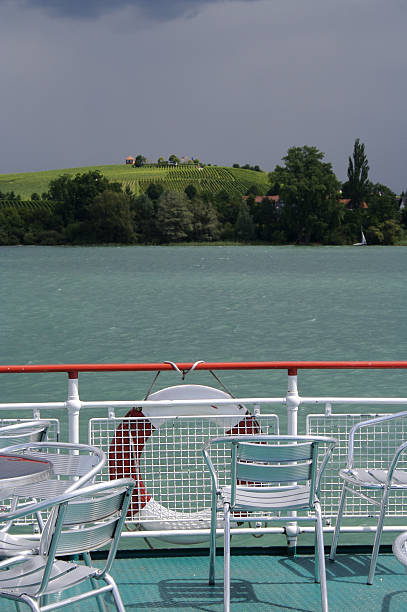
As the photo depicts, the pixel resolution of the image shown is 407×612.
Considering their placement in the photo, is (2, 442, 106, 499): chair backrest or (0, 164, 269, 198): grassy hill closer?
(2, 442, 106, 499): chair backrest

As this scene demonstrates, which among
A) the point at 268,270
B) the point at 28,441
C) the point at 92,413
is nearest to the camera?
the point at 28,441

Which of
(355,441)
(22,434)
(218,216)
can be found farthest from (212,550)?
(218,216)

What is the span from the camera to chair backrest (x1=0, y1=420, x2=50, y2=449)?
112 inches

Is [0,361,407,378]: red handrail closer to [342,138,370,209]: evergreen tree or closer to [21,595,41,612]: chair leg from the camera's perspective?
[21,595,41,612]: chair leg

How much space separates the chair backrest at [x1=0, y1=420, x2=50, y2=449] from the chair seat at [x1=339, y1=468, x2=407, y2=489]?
1233 mm

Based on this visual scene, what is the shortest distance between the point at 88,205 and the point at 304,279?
202ft

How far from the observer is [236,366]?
351cm

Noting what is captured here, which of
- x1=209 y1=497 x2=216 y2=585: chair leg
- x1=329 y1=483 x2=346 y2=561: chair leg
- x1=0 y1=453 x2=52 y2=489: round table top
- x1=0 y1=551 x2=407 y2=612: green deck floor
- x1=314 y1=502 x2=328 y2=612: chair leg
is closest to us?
x1=0 y1=453 x2=52 y2=489: round table top

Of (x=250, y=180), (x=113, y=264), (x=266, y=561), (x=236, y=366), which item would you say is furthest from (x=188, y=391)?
(x=250, y=180)

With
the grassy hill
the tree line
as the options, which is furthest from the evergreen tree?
the grassy hill

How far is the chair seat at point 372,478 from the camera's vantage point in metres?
3.05

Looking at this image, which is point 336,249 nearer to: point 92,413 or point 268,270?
point 268,270

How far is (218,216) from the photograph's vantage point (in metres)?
118

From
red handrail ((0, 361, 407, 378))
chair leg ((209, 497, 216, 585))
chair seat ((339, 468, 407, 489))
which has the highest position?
red handrail ((0, 361, 407, 378))
